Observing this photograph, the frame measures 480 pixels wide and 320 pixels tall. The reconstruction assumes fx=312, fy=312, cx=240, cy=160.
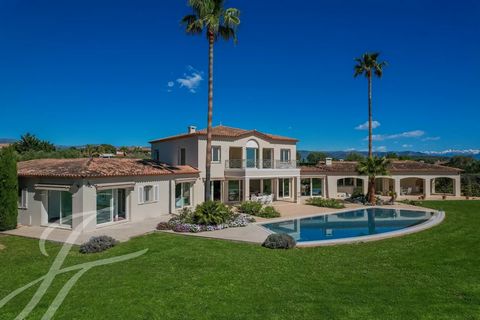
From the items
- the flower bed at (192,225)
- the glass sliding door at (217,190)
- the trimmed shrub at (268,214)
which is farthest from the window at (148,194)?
the trimmed shrub at (268,214)

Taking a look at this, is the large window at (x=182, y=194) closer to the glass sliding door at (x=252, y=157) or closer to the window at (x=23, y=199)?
the glass sliding door at (x=252, y=157)

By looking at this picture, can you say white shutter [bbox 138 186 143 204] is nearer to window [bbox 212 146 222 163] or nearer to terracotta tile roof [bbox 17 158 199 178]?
terracotta tile roof [bbox 17 158 199 178]

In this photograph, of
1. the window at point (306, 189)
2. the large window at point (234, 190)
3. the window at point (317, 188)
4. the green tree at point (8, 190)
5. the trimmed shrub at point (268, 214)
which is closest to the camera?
the green tree at point (8, 190)

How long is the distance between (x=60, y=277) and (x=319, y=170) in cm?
3278

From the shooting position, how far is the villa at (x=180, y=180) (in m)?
19.4

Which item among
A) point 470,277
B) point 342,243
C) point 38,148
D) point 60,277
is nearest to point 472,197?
point 342,243

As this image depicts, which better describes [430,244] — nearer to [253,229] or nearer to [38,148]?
[253,229]

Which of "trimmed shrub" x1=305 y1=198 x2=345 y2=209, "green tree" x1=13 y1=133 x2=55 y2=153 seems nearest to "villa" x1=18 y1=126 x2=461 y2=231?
"trimmed shrub" x1=305 y1=198 x2=345 y2=209

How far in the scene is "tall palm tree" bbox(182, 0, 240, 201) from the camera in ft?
71.0

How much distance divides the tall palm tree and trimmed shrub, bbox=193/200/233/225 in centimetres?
157

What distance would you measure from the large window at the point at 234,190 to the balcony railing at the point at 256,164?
225cm

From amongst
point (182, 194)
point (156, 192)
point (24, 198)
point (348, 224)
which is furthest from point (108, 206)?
point (348, 224)

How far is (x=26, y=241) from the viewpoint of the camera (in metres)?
16.5

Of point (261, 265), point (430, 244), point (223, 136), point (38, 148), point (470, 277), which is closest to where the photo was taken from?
point (470, 277)
